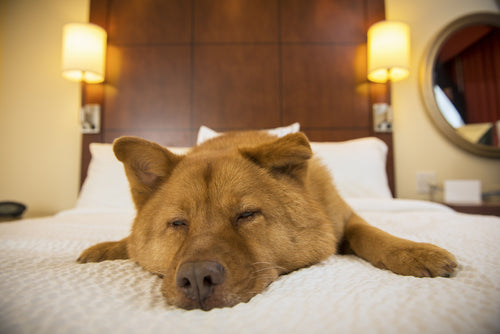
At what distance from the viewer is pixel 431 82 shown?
3812mm

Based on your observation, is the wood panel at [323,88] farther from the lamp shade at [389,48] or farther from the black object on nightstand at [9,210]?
the black object on nightstand at [9,210]

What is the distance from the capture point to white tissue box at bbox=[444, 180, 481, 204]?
A: 133 inches

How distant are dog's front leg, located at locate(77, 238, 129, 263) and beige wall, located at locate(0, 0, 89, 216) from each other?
3086mm

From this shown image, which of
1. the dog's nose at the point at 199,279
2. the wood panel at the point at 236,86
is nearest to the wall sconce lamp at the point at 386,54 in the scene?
the wood panel at the point at 236,86

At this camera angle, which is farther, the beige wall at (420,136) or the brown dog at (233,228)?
the beige wall at (420,136)

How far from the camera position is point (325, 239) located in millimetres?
1139

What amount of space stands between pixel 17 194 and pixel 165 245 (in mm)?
4014

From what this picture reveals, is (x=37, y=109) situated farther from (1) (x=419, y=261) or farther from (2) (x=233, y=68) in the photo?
(1) (x=419, y=261)

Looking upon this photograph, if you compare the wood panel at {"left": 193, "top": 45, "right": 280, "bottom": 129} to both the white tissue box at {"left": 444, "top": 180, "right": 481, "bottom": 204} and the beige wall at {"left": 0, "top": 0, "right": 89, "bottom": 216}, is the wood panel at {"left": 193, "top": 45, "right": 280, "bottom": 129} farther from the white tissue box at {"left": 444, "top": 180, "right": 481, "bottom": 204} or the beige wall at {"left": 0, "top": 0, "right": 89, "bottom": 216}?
the white tissue box at {"left": 444, "top": 180, "right": 481, "bottom": 204}

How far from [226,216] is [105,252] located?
24.0 inches

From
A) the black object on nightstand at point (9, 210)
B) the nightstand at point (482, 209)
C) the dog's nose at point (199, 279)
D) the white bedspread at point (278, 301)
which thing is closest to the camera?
the white bedspread at point (278, 301)

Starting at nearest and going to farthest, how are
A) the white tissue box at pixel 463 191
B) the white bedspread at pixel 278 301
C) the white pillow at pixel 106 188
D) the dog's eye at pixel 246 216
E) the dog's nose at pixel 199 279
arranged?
the white bedspread at pixel 278 301 < the dog's nose at pixel 199 279 < the dog's eye at pixel 246 216 < the white pillow at pixel 106 188 < the white tissue box at pixel 463 191

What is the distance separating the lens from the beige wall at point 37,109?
3951 millimetres

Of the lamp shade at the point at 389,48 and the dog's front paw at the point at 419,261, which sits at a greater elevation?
the lamp shade at the point at 389,48
